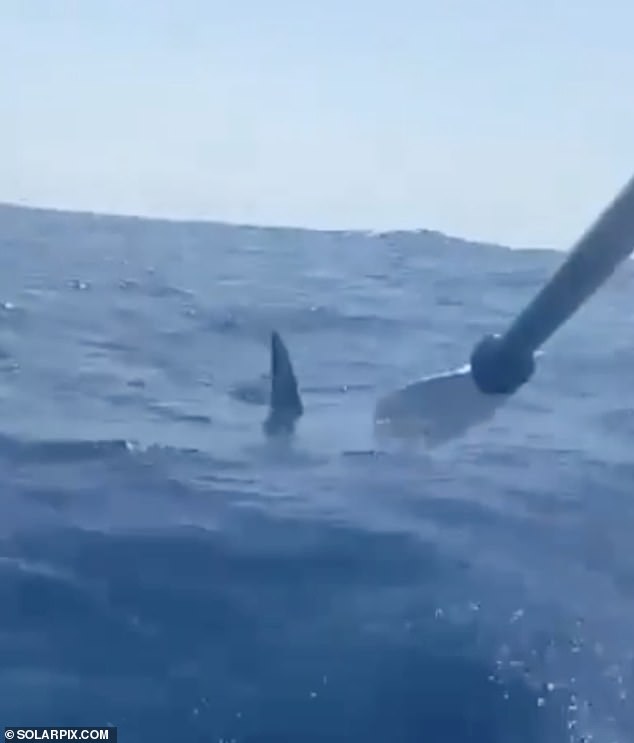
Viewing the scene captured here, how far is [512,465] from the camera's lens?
1925cm

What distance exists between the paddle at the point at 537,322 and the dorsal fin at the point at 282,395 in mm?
6410

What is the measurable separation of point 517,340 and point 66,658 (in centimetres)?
523

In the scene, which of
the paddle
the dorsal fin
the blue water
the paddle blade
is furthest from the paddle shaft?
the dorsal fin

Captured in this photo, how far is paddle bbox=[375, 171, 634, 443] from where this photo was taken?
27.9 ft

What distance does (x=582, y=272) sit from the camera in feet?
28.9

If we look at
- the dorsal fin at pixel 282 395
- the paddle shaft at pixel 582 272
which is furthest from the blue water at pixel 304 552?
the paddle shaft at pixel 582 272

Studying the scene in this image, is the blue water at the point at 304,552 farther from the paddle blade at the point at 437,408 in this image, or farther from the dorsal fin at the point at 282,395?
the paddle blade at the point at 437,408

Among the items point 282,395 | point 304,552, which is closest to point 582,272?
point 304,552

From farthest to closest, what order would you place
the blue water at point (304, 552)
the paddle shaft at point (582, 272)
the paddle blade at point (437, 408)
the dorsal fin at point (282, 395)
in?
the dorsal fin at point (282, 395)
the paddle blade at point (437, 408)
the blue water at point (304, 552)
the paddle shaft at point (582, 272)

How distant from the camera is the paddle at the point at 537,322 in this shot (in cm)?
851

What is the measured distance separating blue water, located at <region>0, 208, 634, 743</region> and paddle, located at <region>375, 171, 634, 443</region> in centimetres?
Result: 222

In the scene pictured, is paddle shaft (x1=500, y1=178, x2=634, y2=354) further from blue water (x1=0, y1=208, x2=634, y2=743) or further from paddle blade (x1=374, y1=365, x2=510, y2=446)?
blue water (x1=0, y1=208, x2=634, y2=743)

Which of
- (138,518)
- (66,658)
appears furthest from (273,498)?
(66,658)

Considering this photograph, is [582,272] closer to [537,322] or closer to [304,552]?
[537,322]
